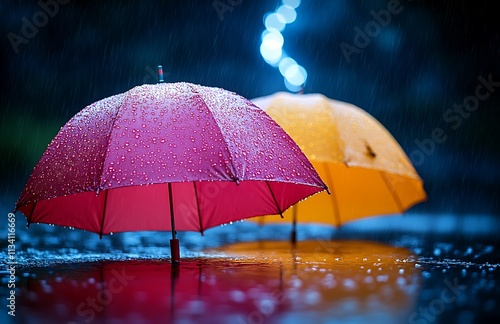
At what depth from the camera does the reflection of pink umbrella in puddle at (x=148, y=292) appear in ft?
12.4

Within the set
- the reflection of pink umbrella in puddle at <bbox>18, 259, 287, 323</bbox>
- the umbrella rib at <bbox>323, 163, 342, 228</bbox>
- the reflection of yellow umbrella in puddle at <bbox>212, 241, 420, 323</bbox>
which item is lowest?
the reflection of pink umbrella in puddle at <bbox>18, 259, 287, 323</bbox>

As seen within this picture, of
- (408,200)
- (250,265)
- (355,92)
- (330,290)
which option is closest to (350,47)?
(355,92)

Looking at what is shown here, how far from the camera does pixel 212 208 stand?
6320mm

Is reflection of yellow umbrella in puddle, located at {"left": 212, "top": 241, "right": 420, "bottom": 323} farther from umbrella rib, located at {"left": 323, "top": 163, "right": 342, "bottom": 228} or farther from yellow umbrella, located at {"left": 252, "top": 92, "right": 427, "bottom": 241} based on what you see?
yellow umbrella, located at {"left": 252, "top": 92, "right": 427, "bottom": 241}

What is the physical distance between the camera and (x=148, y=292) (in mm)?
4613

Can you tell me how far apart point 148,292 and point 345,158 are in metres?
2.93

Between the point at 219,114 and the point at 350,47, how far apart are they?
1540cm

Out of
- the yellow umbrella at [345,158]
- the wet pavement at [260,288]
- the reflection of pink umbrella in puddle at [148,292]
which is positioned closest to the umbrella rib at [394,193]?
the yellow umbrella at [345,158]

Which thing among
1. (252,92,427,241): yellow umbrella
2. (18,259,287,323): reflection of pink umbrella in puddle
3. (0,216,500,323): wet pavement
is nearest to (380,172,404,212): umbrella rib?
(252,92,427,241): yellow umbrella

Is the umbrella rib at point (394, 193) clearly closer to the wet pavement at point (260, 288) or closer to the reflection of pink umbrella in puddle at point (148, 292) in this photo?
the wet pavement at point (260, 288)

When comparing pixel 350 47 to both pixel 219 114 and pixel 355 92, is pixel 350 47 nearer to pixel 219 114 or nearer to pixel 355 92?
pixel 355 92

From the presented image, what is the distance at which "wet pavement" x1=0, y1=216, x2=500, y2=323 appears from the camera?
379cm

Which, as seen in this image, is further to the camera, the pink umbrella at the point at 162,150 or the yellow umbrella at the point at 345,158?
the yellow umbrella at the point at 345,158

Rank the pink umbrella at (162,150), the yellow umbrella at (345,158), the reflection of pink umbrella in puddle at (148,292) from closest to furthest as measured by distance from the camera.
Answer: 1. the reflection of pink umbrella in puddle at (148,292)
2. the pink umbrella at (162,150)
3. the yellow umbrella at (345,158)
